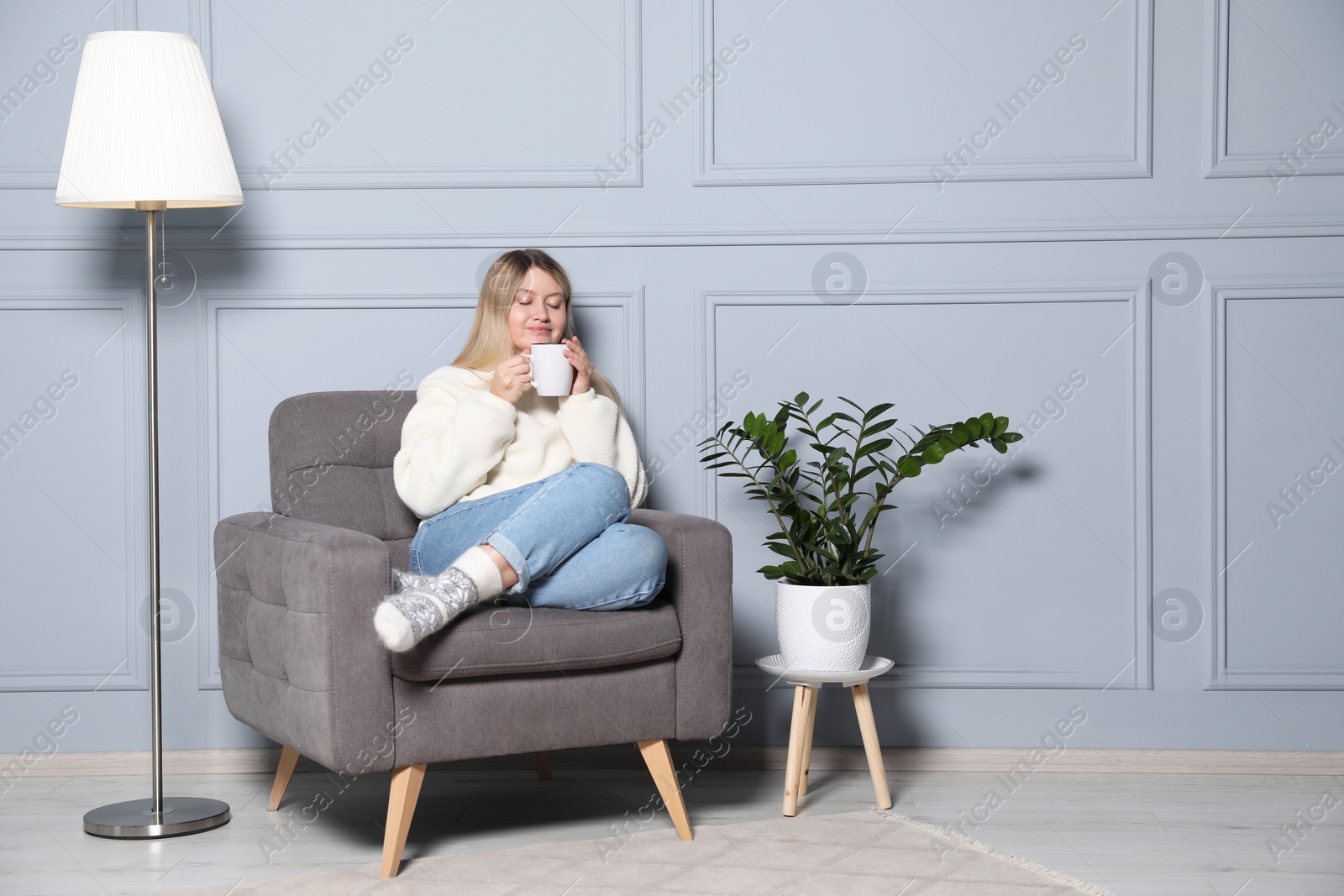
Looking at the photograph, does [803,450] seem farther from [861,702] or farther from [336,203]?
[336,203]

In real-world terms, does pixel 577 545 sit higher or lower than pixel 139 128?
lower

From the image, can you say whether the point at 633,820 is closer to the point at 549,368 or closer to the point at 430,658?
the point at 430,658

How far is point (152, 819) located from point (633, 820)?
2.89 ft

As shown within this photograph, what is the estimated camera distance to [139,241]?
2637mm

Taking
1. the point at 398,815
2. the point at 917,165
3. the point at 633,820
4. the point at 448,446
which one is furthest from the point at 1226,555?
the point at 398,815

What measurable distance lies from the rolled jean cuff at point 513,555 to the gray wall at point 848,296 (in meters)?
0.79

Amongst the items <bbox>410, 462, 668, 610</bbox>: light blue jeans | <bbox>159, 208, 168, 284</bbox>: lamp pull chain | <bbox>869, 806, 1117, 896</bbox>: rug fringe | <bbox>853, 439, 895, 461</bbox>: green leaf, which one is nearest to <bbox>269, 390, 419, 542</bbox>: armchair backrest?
<bbox>410, 462, 668, 610</bbox>: light blue jeans

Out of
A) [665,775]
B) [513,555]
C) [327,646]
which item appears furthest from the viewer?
[665,775]

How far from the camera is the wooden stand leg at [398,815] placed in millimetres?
1912

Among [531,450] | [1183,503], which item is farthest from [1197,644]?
[531,450]

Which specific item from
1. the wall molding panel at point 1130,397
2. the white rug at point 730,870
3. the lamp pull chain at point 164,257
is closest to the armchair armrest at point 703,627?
the white rug at point 730,870

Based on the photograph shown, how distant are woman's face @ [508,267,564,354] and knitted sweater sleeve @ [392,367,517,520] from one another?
0.60 feet

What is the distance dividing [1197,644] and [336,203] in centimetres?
213

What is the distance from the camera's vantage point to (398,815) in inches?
75.6
